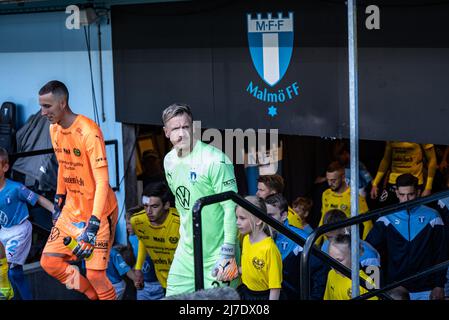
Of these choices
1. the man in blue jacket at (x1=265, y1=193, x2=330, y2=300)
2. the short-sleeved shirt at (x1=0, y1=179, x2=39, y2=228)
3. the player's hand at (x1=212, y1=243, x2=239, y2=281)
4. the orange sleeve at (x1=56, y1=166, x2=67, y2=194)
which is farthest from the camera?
the short-sleeved shirt at (x1=0, y1=179, x2=39, y2=228)

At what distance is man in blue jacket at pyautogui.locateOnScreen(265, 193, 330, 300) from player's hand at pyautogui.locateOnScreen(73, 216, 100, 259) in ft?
4.60

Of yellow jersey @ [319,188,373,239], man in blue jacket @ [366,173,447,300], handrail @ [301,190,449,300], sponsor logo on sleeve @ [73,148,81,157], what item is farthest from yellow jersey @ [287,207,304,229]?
handrail @ [301,190,449,300]

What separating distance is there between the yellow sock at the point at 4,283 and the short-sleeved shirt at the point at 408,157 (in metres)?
3.58

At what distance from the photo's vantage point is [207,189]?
605 cm

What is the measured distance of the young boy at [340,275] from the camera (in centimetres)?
627

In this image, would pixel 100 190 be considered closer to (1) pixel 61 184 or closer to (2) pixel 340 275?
(1) pixel 61 184

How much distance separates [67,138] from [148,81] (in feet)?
5.03

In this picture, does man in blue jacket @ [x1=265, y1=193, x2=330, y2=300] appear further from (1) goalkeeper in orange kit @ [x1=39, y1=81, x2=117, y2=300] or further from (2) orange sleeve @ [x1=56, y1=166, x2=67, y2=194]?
(2) orange sleeve @ [x1=56, y1=166, x2=67, y2=194]

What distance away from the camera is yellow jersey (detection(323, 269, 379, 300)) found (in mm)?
6262

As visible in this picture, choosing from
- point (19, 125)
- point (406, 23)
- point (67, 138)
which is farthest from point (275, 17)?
point (19, 125)

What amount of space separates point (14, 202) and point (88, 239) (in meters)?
1.43

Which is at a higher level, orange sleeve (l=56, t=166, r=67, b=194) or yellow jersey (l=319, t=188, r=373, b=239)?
orange sleeve (l=56, t=166, r=67, b=194)

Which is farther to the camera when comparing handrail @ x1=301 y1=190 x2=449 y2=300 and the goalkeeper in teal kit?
the goalkeeper in teal kit
